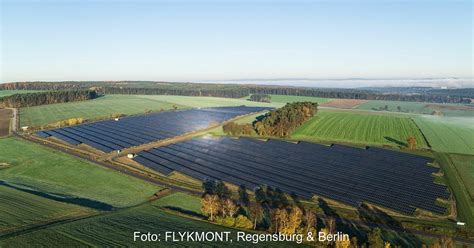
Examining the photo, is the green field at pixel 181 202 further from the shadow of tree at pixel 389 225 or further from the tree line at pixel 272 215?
the shadow of tree at pixel 389 225

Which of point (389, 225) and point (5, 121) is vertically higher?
point (5, 121)

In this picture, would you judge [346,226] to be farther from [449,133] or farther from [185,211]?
[449,133]

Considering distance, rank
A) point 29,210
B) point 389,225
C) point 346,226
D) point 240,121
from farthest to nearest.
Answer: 1. point 240,121
2. point 29,210
3. point 389,225
4. point 346,226

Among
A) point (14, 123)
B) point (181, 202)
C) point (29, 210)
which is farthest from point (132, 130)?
point (29, 210)

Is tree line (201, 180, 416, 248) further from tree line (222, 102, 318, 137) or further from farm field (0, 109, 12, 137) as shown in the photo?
farm field (0, 109, 12, 137)

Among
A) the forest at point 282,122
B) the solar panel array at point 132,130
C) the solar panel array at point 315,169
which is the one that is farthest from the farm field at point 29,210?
the forest at point 282,122

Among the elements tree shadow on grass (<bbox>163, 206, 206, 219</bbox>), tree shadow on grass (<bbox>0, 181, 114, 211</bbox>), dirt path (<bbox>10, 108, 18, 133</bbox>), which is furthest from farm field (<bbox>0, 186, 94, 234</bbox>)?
dirt path (<bbox>10, 108, 18, 133</bbox>)
